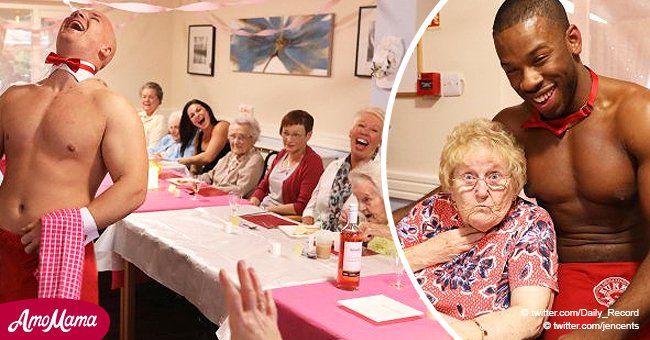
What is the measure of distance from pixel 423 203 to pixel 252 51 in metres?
0.99

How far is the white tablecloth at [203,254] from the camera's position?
1.60 meters

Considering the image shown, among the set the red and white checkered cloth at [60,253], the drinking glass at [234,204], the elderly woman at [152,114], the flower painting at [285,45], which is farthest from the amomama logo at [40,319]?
the drinking glass at [234,204]

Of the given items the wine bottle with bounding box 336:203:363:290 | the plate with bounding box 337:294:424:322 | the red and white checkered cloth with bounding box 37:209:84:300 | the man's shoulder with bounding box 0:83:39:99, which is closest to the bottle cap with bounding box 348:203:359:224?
the wine bottle with bounding box 336:203:363:290

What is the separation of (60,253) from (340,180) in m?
0.95

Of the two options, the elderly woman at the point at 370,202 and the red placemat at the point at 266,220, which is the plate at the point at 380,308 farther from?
the red placemat at the point at 266,220

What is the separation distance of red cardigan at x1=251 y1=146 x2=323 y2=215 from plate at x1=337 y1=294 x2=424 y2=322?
505mm

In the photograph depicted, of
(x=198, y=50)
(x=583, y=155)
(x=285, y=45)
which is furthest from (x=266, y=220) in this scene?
(x=583, y=155)

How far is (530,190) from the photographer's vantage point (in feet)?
1.94

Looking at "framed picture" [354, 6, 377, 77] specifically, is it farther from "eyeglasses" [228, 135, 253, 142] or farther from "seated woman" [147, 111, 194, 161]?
"seated woman" [147, 111, 194, 161]

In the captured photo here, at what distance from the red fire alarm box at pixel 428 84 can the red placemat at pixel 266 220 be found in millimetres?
1319

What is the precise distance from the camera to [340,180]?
77.0 inches

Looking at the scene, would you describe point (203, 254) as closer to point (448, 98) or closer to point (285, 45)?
point (285, 45)

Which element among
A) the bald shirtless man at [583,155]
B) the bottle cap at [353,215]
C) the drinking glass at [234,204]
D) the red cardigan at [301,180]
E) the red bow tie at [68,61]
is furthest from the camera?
the drinking glass at [234,204]

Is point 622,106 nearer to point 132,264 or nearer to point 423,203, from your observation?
point 423,203
